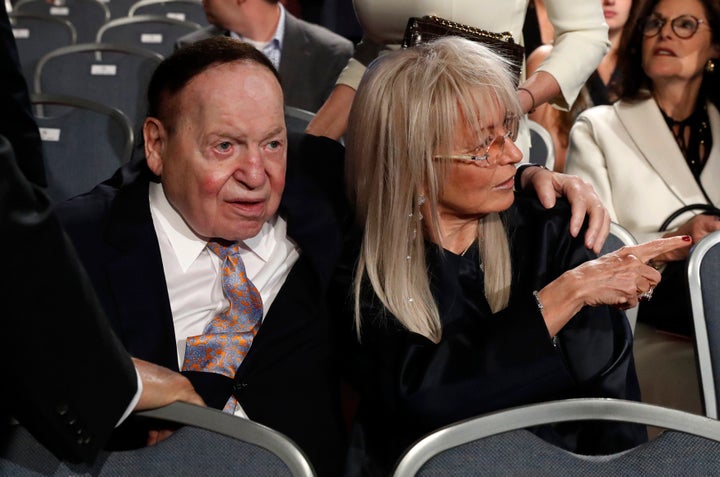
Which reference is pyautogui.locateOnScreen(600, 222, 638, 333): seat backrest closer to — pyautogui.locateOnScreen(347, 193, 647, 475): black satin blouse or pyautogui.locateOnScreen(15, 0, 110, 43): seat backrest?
pyautogui.locateOnScreen(347, 193, 647, 475): black satin blouse

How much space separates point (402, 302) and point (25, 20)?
3.75m

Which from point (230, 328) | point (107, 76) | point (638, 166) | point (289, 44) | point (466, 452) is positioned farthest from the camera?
point (289, 44)

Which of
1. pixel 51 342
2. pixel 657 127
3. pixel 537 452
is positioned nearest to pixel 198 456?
pixel 51 342

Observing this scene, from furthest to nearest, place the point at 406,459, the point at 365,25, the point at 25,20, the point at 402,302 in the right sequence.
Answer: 1. the point at 25,20
2. the point at 365,25
3. the point at 402,302
4. the point at 406,459

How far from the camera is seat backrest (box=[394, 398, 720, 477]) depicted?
4.10ft

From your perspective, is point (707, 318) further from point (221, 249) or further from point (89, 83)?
point (89, 83)

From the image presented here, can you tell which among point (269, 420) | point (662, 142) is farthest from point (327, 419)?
point (662, 142)

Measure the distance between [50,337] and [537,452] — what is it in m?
0.62

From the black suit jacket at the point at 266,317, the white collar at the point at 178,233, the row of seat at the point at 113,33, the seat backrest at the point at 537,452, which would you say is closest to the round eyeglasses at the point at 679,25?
the black suit jacket at the point at 266,317

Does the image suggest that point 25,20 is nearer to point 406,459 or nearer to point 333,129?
point 333,129

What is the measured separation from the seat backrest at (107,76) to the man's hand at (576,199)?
5.39 ft

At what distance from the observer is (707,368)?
72.0 inches

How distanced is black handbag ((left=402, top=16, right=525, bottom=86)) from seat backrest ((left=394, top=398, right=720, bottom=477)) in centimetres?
82

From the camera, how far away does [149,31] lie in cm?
427
